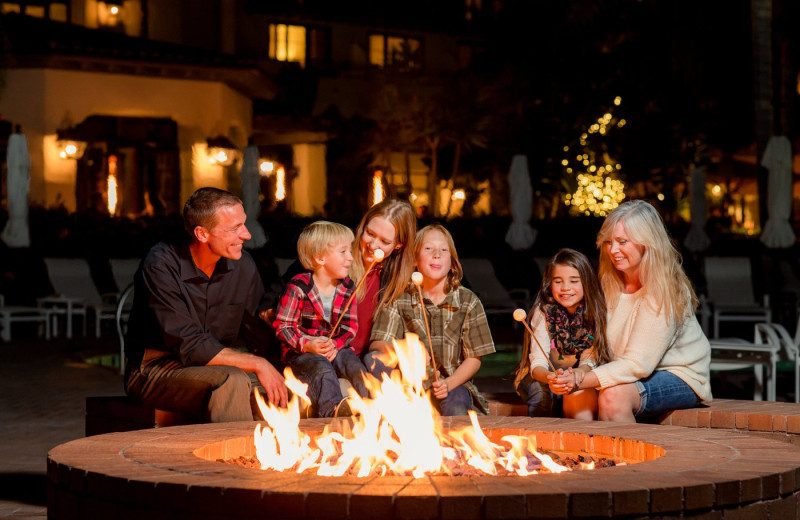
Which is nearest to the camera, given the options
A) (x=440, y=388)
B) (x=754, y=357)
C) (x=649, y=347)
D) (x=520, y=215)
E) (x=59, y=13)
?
(x=649, y=347)

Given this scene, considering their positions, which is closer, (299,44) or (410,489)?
(410,489)

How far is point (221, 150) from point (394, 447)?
2243 centimetres

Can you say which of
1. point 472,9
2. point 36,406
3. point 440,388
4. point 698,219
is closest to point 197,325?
point 440,388

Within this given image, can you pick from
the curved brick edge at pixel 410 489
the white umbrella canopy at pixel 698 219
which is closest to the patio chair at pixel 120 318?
the curved brick edge at pixel 410 489

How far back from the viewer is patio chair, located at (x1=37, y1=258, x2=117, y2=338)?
16516 mm

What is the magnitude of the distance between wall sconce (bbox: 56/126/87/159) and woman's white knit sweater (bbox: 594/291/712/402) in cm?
2062

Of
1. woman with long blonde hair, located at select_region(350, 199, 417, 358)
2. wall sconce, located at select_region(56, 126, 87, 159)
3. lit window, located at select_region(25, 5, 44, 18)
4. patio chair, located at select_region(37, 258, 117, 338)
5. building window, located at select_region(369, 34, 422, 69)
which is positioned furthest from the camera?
building window, located at select_region(369, 34, 422, 69)

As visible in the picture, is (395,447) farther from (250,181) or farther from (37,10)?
(37,10)

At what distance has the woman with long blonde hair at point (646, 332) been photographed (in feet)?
17.6

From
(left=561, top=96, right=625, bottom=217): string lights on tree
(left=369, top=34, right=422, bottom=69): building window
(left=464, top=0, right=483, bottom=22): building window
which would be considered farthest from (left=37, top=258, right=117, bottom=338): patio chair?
(left=464, top=0, right=483, bottom=22): building window

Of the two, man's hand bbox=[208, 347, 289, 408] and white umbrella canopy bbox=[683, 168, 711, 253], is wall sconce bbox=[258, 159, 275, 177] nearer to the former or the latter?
white umbrella canopy bbox=[683, 168, 711, 253]

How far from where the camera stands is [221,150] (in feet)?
86.6

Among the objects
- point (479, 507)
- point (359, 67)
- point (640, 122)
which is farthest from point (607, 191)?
point (479, 507)

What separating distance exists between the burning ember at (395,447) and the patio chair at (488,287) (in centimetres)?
1210
